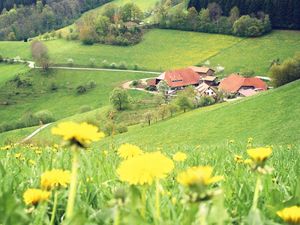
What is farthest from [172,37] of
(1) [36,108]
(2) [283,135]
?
(2) [283,135]

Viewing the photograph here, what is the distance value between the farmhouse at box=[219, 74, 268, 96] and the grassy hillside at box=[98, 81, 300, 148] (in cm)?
3899

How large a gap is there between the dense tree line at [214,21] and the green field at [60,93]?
24.0m

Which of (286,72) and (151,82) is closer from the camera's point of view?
(286,72)

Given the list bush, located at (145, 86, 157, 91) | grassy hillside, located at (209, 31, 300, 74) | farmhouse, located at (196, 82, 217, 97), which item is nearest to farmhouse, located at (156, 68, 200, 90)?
bush, located at (145, 86, 157, 91)

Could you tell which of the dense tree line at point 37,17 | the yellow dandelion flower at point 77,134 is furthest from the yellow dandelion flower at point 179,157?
the dense tree line at point 37,17

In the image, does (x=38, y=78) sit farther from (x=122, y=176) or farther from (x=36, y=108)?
(x=122, y=176)

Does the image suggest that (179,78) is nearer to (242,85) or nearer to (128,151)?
(242,85)

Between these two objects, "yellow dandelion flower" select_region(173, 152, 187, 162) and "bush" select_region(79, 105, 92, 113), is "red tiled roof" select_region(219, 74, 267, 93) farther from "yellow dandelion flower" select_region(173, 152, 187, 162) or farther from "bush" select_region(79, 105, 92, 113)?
"yellow dandelion flower" select_region(173, 152, 187, 162)

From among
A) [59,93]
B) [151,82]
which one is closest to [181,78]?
[151,82]

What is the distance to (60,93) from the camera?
95.3 meters

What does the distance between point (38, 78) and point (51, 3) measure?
2805 inches

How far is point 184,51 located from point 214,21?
477 inches

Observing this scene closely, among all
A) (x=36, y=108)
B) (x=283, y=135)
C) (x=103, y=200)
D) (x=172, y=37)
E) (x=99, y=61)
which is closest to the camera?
(x=103, y=200)

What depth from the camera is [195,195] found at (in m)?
1.05
